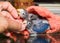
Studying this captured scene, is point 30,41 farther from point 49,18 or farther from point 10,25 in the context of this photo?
point 49,18

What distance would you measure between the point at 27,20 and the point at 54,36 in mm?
170

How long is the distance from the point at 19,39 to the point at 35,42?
0.05 metres

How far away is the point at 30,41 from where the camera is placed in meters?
0.73

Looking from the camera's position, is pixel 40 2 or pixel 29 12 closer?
pixel 29 12

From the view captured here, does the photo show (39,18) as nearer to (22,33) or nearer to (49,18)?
(49,18)

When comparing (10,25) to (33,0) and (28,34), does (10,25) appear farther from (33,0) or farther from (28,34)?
(33,0)

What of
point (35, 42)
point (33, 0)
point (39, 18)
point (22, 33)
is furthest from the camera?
point (33, 0)

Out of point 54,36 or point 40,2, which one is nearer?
point 54,36

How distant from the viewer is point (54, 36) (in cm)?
78

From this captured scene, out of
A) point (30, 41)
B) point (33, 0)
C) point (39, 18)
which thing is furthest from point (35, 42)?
point (33, 0)

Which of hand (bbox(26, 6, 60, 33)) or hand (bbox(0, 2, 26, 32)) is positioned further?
hand (bbox(26, 6, 60, 33))

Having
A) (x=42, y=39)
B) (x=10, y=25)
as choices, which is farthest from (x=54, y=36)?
(x=10, y=25)

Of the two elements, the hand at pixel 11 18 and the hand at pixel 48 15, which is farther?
the hand at pixel 48 15

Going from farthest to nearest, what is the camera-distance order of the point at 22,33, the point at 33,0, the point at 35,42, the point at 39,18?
the point at 33,0 → the point at 39,18 → the point at 22,33 → the point at 35,42
